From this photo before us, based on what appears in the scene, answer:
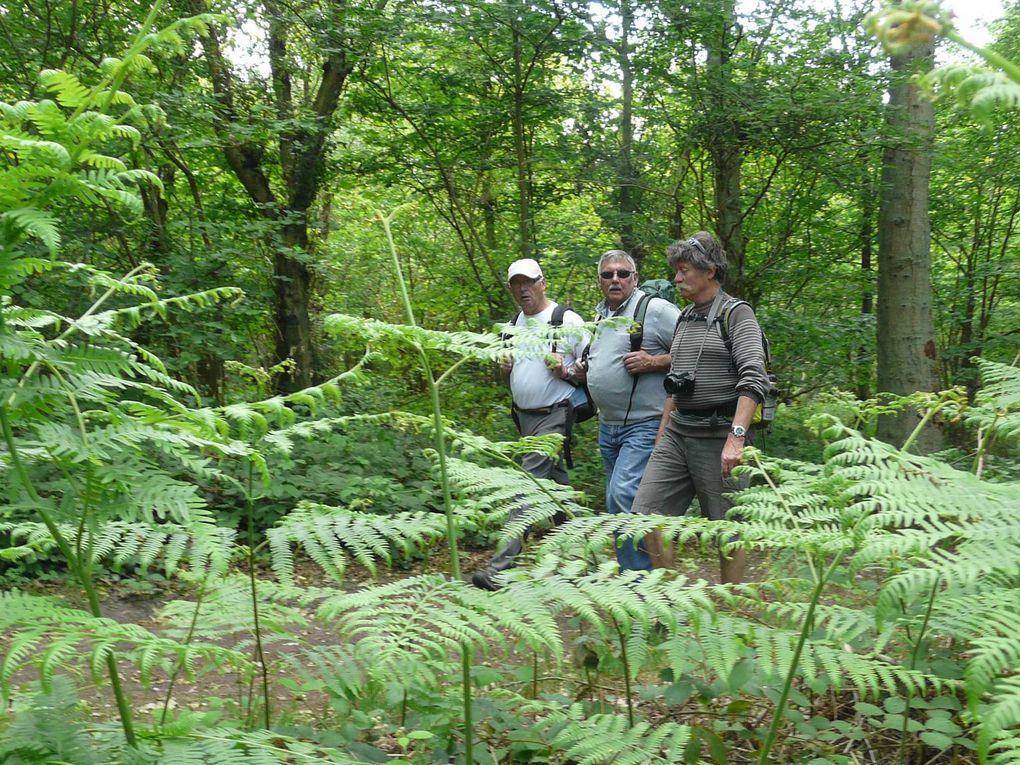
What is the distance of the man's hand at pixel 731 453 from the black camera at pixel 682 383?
1.17ft

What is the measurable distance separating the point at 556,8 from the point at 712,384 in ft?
19.4

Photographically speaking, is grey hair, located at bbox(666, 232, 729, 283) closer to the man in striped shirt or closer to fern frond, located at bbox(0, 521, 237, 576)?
the man in striped shirt

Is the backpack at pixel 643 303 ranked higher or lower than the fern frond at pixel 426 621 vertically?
higher

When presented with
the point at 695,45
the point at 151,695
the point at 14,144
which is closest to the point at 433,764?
the point at 14,144

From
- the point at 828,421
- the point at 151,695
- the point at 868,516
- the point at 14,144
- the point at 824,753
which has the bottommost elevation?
the point at 151,695

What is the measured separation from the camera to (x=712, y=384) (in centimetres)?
434

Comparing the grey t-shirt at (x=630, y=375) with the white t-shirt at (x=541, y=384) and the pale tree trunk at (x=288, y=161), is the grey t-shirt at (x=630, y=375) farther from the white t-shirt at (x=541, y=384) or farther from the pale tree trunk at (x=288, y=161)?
the pale tree trunk at (x=288, y=161)

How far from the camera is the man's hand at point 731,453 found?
406 cm

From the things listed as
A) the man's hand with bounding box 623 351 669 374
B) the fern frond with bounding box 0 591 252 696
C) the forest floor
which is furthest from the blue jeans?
the fern frond with bounding box 0 591 252 696

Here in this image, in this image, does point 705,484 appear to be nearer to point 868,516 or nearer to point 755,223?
point 868,516

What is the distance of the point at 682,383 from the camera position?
4355 millimetres

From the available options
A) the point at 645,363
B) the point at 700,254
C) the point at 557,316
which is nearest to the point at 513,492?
the point at 700,254

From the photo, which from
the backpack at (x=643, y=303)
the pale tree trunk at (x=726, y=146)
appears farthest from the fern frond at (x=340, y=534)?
the pale tree trunk at (x=726, y=146)

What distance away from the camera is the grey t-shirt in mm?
4961
